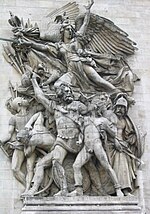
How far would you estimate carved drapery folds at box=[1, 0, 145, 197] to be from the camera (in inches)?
305

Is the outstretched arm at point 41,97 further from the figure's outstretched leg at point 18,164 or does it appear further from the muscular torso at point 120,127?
the muscular torso at point 120,127

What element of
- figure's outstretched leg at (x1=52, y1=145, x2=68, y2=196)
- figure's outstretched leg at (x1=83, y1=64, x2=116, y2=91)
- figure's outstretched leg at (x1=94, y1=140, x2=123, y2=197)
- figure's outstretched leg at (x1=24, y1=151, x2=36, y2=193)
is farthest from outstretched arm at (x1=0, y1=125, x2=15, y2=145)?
figure's outstretched leg at (x1=83, y1=64, x2=116, y2=91)

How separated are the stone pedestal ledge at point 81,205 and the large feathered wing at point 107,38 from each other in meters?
2.95

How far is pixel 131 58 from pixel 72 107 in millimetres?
1929

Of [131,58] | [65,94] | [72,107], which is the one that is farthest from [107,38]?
[72,107]

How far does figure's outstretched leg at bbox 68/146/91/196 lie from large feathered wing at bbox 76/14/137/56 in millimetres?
2252

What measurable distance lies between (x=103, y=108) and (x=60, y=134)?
93cm

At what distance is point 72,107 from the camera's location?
7.99 metres

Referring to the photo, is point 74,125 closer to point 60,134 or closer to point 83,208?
point 60,134

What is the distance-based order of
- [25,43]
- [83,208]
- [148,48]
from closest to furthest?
1. [83,208]
2. [25,43]
3. [148,48]

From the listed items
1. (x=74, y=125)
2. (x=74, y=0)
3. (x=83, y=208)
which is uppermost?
(x=74, y=0)

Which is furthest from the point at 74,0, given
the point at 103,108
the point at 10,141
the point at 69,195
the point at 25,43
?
the point at 69,195

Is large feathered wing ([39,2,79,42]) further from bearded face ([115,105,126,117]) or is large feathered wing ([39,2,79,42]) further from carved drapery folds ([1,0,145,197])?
bearded face ([115,105,126,117])

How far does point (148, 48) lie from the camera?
9430 millimetres
